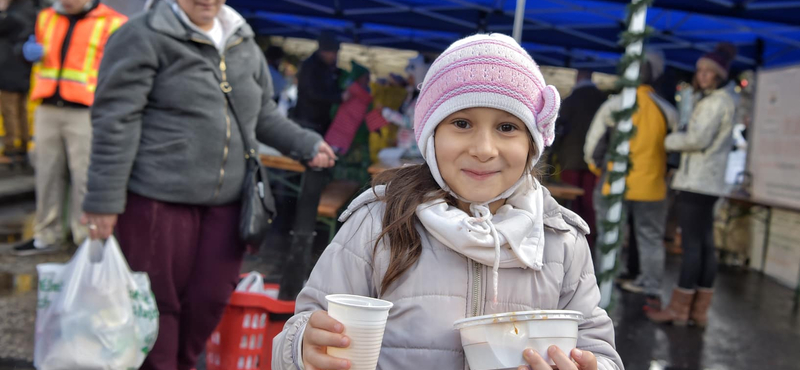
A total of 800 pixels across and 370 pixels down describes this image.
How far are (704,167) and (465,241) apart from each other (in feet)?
13.6

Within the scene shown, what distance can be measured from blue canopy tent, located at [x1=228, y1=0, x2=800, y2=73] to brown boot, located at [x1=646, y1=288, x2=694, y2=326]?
3.29m

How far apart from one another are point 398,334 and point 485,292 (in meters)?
0.22

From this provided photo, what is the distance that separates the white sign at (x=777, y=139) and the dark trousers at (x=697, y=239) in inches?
104

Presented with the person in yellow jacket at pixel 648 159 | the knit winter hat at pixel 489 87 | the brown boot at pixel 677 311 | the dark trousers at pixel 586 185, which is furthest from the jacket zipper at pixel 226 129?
the dark trousers at pixel 586 185

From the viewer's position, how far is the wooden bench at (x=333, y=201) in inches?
184

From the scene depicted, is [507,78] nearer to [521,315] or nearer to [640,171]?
[521,315]

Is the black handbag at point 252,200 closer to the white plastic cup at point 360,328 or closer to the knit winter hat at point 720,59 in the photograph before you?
the white plastic cup at point 360,328

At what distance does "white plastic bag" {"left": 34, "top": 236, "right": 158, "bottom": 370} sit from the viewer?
95.3 inches

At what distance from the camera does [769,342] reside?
16.5 ft

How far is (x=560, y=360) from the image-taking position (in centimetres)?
117

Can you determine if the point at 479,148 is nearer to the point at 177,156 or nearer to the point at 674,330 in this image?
the point at 177,156

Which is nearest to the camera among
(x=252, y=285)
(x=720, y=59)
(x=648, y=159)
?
(x=252, y=285)

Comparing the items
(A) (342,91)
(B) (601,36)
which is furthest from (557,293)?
(B) (601,36)

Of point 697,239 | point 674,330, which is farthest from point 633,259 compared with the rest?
point 697,239
